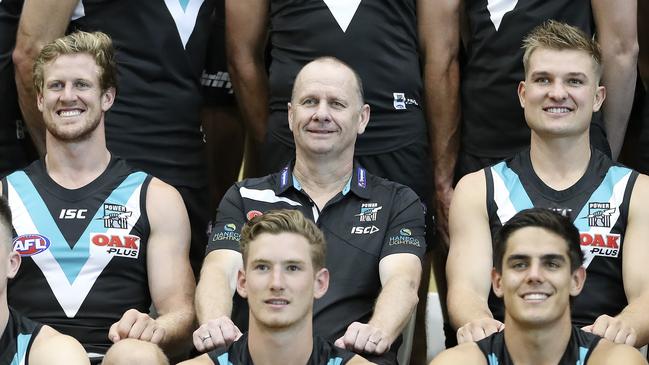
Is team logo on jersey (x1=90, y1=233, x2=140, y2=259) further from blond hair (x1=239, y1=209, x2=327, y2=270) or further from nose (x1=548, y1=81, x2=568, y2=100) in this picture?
nose (x1=548, y1=81, x2=568, y2=100)

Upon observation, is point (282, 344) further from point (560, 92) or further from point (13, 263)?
point (560, 92)

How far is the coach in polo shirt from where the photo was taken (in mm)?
6461

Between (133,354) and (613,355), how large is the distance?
1.88m

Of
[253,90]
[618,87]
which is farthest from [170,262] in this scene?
[618,87]

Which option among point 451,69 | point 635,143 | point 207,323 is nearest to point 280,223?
point 207,323

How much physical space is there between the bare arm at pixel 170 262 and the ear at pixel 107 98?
1.34 ft

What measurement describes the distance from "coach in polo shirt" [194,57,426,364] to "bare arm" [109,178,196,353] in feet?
0.52

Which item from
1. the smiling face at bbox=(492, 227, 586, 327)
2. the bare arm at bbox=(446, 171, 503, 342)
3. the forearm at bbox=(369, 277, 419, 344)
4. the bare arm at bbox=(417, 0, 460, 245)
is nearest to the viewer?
the smiling face at bbox=(492, 227, 586, 327)

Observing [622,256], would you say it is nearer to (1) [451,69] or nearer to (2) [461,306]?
(2) [461,306]

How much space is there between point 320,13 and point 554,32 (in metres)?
1.19

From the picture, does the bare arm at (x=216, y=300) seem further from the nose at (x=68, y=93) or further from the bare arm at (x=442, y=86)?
the bare arm at (x=442, y=86)

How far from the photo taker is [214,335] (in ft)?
19.9

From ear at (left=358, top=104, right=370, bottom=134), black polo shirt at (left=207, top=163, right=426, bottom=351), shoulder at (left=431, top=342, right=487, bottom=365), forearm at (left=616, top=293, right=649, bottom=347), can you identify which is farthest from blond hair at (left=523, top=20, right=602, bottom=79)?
shoulder at (left=431, top=342, right=487, bottom=365)

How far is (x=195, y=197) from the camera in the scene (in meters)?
7.55
